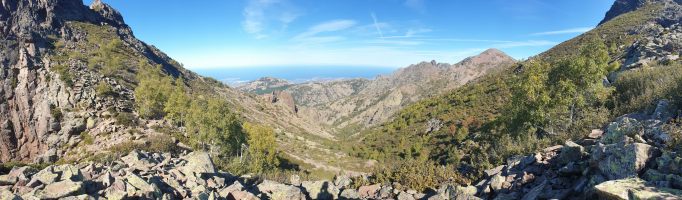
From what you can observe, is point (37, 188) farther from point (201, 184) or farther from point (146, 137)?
point (146, 137)

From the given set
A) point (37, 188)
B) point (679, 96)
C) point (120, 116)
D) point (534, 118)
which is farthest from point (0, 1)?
point (679, 96)

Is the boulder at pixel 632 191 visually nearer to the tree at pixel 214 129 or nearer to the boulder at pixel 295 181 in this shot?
the boulder at pixel 295 181

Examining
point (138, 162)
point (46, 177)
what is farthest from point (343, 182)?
point (46, 177)

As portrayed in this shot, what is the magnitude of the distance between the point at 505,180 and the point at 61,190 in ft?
64.7

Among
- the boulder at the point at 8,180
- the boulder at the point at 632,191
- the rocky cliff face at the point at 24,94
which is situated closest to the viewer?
the boulder at the point at 632,191

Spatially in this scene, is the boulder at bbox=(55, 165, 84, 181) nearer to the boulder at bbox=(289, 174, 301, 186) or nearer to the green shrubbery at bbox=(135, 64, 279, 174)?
the boulder at bbox=(289, 174, 301, 186)

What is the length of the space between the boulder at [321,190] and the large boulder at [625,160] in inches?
520

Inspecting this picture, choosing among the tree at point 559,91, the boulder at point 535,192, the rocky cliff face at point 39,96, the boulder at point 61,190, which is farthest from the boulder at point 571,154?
the rocky cliff face at point 39,96

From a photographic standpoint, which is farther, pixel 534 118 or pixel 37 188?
pixel 534 118

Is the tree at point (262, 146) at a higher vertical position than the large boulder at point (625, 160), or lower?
lower

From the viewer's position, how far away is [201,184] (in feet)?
63.1

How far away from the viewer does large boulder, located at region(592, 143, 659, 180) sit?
12547 mm

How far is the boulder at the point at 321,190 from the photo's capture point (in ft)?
69.0

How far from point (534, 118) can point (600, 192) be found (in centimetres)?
2483
